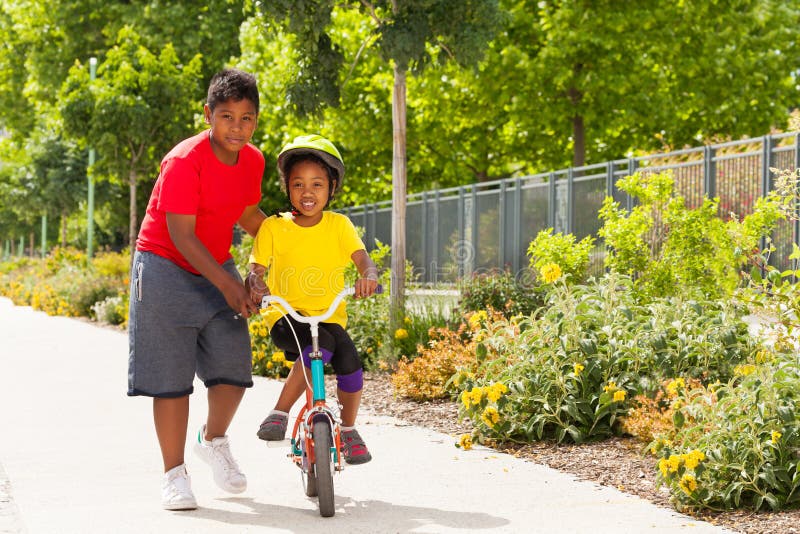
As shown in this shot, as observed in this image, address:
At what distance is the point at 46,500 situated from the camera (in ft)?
16.6

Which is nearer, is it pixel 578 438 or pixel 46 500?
pixel 46 500

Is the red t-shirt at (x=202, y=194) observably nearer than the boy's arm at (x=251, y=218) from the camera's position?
Yes

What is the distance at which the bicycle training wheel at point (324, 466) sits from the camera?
447 cm

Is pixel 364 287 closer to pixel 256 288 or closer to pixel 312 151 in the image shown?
pixel 256 288

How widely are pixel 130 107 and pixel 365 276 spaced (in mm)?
16111

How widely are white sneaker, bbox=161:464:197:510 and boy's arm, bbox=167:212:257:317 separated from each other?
2.70ft

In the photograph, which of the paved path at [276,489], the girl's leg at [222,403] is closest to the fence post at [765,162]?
the paved path at [276,489]

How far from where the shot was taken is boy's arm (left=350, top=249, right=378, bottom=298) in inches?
179

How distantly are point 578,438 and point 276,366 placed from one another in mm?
4601

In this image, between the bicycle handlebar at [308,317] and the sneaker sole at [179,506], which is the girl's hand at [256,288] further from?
the sneaker sole at [179,506]

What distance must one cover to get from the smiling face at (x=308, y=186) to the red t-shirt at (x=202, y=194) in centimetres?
22

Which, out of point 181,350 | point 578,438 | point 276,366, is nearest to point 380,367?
point 276,366

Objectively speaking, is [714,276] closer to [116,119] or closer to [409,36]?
[409,36]

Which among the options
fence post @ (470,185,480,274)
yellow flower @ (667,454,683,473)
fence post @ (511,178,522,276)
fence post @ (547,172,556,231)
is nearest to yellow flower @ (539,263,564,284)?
yellow flower @ (667,454,683,473)
